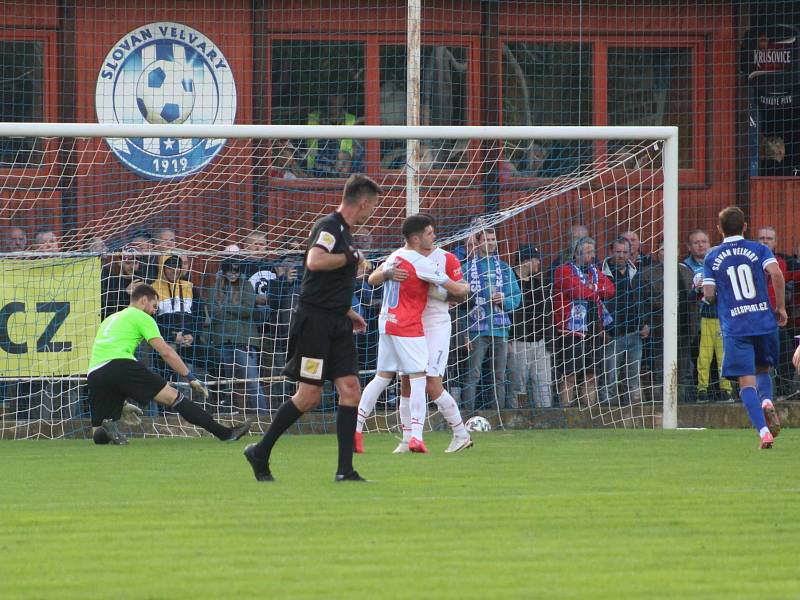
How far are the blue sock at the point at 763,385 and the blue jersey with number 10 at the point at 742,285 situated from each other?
1.69ft

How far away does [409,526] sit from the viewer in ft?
23.6

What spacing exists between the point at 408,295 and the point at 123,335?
3.10m

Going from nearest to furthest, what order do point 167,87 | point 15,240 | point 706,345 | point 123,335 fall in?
A: point 123,335
point 15,240
point 706,345
point 167,87

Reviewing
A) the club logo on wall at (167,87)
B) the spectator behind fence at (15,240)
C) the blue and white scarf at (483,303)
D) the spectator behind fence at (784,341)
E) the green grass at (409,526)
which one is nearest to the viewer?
the green grass at (409,526)

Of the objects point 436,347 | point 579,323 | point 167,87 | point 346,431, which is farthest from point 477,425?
point 346,431

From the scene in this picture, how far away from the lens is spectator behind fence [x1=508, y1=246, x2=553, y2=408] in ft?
48.4

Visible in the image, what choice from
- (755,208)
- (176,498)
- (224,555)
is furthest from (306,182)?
(224,555)

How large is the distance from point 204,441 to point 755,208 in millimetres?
7570

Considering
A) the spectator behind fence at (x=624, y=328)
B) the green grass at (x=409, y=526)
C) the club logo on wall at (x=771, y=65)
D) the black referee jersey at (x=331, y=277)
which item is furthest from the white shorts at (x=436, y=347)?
the club logo on wall at (x=771, y=65)

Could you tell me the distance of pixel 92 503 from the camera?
825cm

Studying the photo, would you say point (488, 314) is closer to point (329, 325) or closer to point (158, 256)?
point (158, 256)

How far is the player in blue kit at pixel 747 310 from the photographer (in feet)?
38.2

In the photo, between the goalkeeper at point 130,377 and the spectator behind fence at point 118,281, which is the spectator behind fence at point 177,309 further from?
the goalkeeper at point 130,377

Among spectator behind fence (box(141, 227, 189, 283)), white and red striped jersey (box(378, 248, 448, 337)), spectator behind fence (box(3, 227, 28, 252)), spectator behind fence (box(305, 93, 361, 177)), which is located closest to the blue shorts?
white and red striped jersey (box(378, 248, 448, 337))
